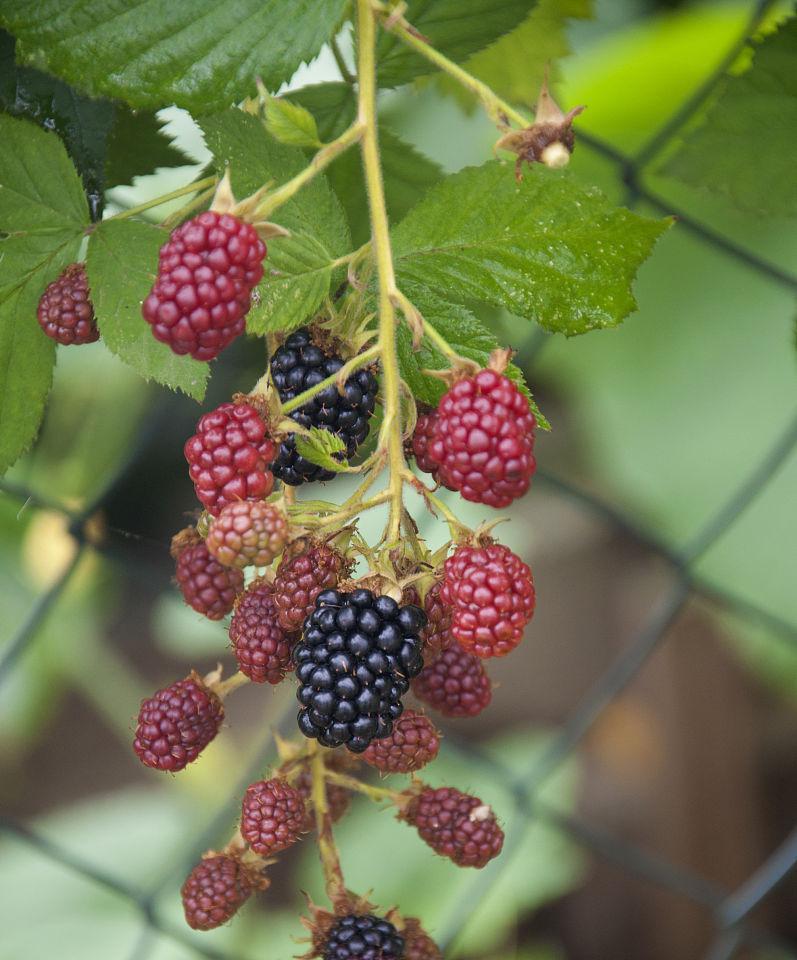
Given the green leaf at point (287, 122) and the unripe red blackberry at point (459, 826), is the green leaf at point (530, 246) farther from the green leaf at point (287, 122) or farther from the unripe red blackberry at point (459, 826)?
the unripe red blackberry at point (459, 826)

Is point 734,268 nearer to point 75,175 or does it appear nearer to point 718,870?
point 75,175

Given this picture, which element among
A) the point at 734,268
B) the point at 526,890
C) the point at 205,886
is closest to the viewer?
the point at 205,886

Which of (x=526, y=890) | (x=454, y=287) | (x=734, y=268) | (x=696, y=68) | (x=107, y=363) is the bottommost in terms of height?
(x=526, y=890)

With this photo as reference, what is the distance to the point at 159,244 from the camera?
861 millimetres

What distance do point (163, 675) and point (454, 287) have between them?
2701 millimetres

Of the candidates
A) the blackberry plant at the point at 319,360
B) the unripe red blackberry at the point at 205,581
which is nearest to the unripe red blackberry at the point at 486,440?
the blackberry plant at the point at 319,360

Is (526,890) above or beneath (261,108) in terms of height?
beneath

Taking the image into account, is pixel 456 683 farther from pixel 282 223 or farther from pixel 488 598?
pixel 282 223

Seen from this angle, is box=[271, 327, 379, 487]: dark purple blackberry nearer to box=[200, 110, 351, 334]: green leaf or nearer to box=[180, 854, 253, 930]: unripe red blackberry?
box=[200, 110, 351, 334]: green leaf

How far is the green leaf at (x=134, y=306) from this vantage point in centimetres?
84

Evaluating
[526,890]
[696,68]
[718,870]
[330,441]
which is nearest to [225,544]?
[330,441]

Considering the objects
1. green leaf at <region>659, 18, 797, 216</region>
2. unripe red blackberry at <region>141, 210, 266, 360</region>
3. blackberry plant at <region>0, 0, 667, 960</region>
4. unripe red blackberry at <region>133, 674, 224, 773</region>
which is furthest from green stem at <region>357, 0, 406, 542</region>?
green leaf at <region>659, 18, 797, 216</region>

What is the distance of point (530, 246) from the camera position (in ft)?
2.71

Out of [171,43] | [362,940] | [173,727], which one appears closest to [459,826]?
[362,940]
